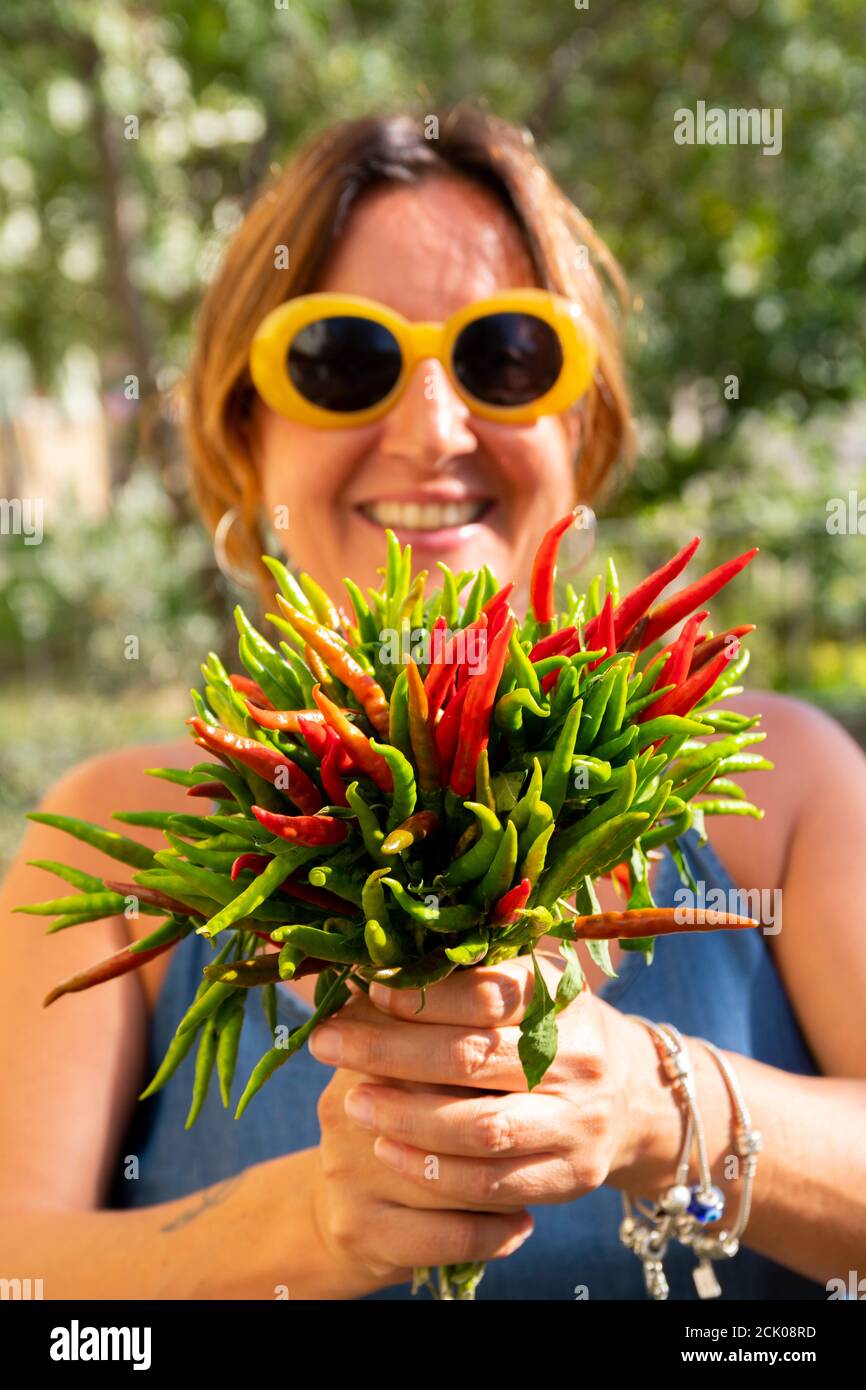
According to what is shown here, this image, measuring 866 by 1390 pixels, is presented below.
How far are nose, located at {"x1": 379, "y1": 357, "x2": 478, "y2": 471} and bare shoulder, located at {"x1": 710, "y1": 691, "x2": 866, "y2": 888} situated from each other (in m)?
0.61

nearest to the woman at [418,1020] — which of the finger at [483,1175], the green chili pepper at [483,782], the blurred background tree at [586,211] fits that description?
the finger at [483,1175]

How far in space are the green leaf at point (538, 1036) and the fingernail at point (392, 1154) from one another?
17 centimetres

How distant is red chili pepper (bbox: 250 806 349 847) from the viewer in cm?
96

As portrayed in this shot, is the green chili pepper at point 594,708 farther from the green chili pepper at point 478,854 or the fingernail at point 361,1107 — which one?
the fingernail at point 361,1107

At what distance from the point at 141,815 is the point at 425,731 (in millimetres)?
261

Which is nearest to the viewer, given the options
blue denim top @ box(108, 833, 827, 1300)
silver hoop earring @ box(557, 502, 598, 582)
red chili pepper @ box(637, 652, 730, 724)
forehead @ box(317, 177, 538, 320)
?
red chili pepper @ box(637, 652, 730, 724)

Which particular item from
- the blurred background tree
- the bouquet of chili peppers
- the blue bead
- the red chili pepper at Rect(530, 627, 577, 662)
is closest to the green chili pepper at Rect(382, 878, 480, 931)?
the bouquet of chili peppers

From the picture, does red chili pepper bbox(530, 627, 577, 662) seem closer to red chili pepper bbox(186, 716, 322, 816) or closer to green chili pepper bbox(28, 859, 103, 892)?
red chili pepper bbox(186, 716, 322, 816)

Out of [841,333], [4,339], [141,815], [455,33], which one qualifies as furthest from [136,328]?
→ [4,339]

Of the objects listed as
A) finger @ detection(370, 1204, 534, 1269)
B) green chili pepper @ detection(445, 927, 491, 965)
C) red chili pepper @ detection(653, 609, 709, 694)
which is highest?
red chili pepper @ detection(653, 609, 709, 694)

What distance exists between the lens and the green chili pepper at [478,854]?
3.13 feet

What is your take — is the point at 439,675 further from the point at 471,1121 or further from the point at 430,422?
the point at 430,422

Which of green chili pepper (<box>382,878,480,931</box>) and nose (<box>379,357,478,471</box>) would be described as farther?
nose (<box>379,357,478,471</box>)
